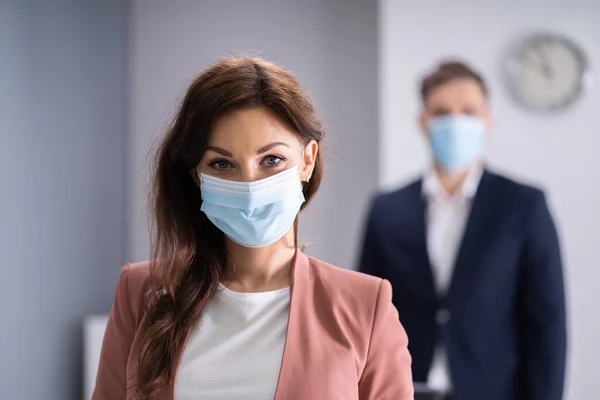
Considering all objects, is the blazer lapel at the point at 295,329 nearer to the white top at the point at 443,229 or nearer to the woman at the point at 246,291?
the woman at the point at 246,291

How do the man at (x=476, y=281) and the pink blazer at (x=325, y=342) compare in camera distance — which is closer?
the pink blazer at (x=325, y=342)

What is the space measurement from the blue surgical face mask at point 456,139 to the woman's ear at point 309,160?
1.45m

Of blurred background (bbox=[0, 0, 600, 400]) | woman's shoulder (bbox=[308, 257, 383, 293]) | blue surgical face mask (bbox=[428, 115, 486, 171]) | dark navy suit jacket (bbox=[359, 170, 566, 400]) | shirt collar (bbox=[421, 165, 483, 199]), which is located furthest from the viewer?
blurred background (bbox=[0, 0, 600, 400])

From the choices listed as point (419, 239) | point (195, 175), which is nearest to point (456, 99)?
point (419, 239)

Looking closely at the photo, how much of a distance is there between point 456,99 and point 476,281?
73 centimetres

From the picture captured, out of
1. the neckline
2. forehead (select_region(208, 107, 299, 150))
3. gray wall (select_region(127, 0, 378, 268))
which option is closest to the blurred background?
gray wall (select_region(127, 0, 378, 268))

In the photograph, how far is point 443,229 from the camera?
8.85ft

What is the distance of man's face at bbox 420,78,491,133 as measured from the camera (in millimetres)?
2861

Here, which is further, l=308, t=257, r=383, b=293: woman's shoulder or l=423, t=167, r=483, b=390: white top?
l=423, t=167, r=483, b=390: white top

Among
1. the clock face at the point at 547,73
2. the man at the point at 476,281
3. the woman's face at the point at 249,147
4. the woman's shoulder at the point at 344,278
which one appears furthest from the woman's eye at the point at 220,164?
the clock face at the point at 547,73

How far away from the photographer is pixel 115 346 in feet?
4.50

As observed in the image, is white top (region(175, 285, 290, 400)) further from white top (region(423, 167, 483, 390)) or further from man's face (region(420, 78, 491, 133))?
man's face (region(420, 78, 491, 133))

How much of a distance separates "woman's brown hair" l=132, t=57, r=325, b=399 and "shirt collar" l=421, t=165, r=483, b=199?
4.23 ft

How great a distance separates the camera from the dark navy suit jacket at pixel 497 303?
2.46 m
